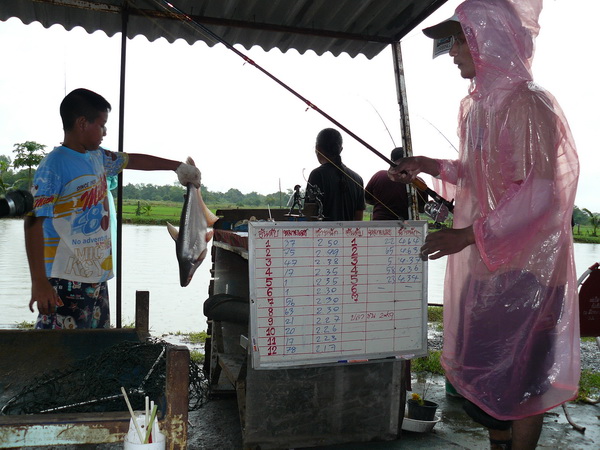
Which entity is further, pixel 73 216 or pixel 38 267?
pixel 73 216

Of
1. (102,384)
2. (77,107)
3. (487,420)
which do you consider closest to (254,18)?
(77,107)

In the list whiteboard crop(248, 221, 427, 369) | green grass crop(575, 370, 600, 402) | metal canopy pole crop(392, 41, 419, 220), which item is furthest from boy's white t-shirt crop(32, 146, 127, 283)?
green grass crop(575, 370, 600, 402)

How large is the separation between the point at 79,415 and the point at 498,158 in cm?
184

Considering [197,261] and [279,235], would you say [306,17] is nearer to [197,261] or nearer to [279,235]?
[197,261]

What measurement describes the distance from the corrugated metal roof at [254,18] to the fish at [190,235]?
1.56 meters

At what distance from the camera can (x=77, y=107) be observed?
10.6 feet

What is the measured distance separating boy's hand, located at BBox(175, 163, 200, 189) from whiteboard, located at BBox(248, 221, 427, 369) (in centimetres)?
113

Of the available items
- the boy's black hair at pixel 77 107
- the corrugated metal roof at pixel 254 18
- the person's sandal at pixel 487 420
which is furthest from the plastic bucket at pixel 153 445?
the corrugated metal roof at pixel 254 18

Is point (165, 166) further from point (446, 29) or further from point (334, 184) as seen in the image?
point (446, 29)

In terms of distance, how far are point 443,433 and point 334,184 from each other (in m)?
2.43

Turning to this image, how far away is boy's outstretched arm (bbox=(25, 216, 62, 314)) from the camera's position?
288 cm

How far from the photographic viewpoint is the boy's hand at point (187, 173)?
3672 mm

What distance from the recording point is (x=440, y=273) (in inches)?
567

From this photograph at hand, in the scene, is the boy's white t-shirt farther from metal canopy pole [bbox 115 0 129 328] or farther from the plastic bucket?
the plastic bucket
